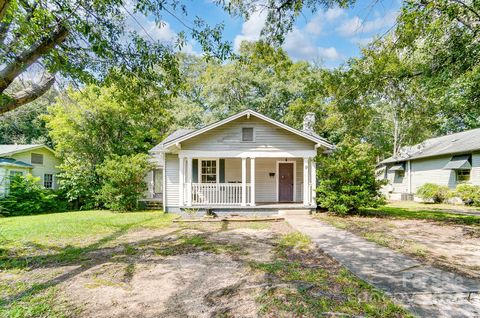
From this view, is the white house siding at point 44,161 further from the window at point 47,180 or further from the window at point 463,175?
the window at point 463,175

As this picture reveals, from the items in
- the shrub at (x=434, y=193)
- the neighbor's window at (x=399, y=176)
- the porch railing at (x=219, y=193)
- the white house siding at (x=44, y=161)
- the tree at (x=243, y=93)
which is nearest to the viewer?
the porch railing at (x=219, y=193)

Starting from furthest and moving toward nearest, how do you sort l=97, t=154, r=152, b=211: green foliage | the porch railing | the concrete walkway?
l=97, t=154, r=152, b=211: green foliage < the porch railing < the concrete walkway

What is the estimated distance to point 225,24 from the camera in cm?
446

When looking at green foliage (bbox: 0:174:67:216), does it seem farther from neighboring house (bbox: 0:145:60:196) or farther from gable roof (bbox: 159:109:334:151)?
gable roof (bbox: 159:109:334:151)

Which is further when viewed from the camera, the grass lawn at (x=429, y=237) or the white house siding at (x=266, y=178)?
the white house siding at (x=266, y=178)

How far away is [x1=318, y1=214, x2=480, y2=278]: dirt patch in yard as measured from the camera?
4.81 meters

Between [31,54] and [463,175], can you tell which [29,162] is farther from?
[463,175]

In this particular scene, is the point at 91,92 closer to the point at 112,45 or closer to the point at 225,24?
the point at 112,45

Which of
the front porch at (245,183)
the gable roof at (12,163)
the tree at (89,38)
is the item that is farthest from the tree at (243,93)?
the tree at (89,38)

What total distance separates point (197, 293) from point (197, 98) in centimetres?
2524

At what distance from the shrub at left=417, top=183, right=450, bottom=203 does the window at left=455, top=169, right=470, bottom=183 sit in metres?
0.88

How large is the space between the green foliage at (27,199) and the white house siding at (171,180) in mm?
6994

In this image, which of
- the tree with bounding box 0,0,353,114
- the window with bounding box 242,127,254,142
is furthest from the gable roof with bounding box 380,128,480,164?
the tree with bounding box 0,0,353,114

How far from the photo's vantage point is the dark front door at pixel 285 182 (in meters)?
13.0
